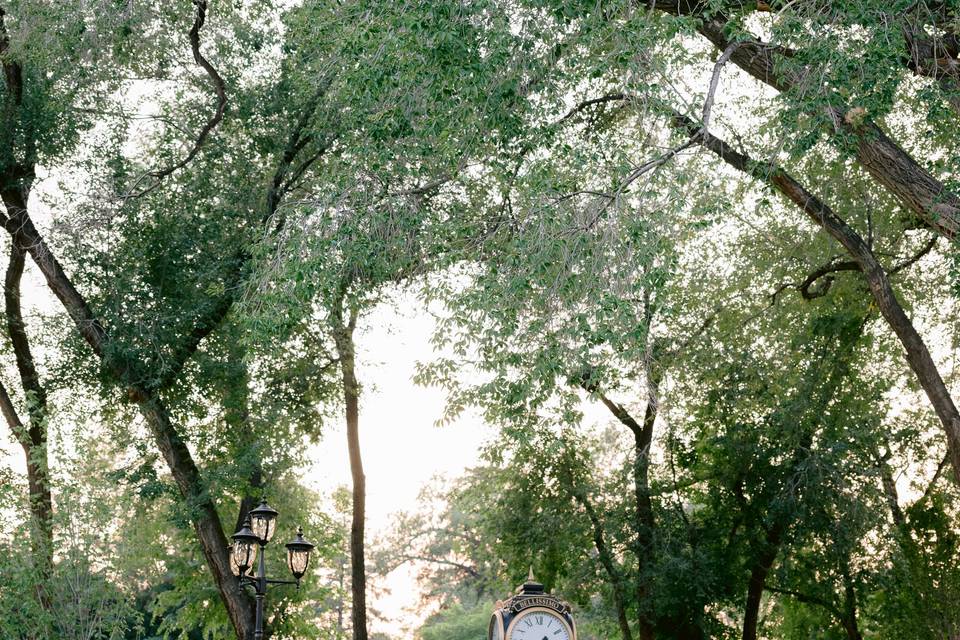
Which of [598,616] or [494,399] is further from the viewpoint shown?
[598,616]

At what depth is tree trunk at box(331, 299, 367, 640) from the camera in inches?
568

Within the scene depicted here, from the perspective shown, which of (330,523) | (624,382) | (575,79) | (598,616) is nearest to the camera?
(575,79)

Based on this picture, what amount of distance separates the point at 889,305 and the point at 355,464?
9392 millimetres

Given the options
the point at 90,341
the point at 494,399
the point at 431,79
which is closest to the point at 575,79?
the point at 431,79

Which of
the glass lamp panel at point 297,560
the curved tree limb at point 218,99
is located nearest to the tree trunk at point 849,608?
the glass lamp panel at point 297,560

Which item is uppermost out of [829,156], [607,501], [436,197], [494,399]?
[829,156]

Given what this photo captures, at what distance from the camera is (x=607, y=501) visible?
15.5m

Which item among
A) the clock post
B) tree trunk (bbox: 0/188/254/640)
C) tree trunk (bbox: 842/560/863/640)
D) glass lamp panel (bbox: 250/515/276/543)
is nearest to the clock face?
the clock post

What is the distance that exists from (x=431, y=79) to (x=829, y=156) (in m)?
5.45

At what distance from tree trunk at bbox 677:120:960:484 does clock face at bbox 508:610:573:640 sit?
4.02m

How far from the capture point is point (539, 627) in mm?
7199

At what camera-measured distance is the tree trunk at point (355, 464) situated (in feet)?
47.4

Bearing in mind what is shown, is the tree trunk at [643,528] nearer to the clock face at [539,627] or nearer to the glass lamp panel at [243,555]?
the glass lamp panel at [243,555]

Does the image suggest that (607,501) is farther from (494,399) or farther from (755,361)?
(494,399)
